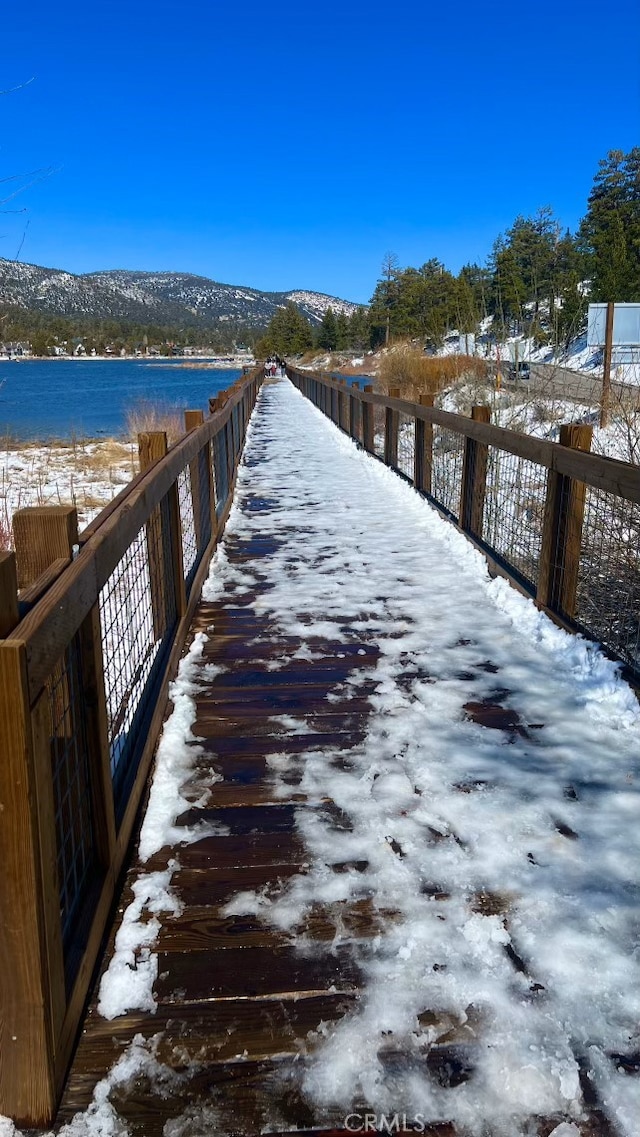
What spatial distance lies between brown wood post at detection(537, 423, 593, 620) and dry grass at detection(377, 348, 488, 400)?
11081mm

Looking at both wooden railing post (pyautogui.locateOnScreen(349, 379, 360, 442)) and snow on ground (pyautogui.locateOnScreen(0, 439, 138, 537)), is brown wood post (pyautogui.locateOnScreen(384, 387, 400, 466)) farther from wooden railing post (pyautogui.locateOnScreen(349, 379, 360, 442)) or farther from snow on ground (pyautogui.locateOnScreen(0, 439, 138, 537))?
snow on ground (pyautogui.locateOnScreen(0, 439, 138, 537))

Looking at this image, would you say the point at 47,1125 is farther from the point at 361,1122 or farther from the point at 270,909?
the point at 270,909

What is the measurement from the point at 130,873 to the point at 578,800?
1.51 meters

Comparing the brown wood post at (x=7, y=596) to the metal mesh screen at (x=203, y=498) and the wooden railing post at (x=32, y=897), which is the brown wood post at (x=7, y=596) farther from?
the metal mesh screen at (x=203, y=498)

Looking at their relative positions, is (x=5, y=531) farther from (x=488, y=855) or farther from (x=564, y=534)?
(x=488, y=855)

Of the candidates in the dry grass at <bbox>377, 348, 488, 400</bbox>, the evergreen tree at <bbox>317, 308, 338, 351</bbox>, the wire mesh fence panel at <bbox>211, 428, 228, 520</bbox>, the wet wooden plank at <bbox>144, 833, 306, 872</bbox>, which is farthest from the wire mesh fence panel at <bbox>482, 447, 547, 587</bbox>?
the evergreen tree at <bbox>317, 308, 338, 351</bbox>

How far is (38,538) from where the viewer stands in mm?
1892

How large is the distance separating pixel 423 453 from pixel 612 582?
3.34 meters

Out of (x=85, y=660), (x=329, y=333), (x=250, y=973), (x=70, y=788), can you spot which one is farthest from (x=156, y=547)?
(x=329, y=333)

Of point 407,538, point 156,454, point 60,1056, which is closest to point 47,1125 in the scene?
point 60,1056

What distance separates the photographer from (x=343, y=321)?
12231 cm

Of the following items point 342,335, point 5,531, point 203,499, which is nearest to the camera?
point 203,499

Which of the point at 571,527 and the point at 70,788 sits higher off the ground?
the point at 571,527

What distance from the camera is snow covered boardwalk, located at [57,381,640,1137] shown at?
164 cm
